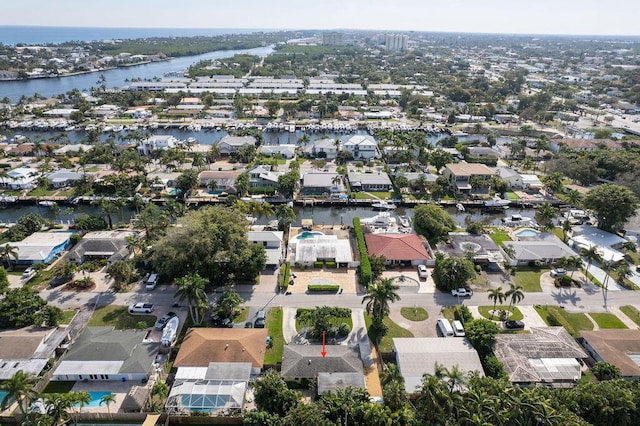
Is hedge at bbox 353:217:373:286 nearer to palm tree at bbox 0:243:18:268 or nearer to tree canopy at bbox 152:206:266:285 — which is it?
tree canopy at bbox 152:206:266:285

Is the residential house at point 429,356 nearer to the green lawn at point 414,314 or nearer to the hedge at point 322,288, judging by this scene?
the green lawn at point 414,314

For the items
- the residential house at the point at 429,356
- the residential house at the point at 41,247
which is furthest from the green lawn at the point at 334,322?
the residential house at the point at 41,247

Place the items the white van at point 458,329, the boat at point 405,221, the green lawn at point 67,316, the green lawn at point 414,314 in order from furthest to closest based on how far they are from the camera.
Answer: the boat at point 405,221 → the green lawn at point 414,314 → the green lawn at point 67,316 → the white van at point 458,329

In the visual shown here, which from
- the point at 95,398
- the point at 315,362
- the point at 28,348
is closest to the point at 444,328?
the point at 315,362

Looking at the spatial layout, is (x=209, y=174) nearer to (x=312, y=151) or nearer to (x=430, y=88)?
(x=312, y=151)

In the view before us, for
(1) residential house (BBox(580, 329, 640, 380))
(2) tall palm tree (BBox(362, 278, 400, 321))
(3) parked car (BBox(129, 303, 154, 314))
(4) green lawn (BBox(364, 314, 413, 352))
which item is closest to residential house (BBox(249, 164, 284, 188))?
(3) parked car (BBox(129, 303, 154, 314))
